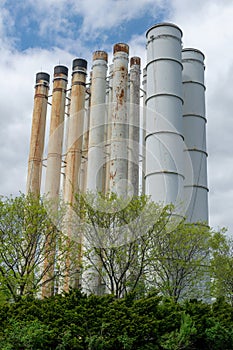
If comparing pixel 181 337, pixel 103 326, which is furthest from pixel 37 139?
pixel 181 337

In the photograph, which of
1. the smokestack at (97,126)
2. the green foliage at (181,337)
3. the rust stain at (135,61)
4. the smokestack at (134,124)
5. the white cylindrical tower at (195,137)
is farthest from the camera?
the rust stain at (135,61)

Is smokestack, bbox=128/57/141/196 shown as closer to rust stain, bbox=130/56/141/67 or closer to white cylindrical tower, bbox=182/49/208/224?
rust stain, bbox=130/56/141/67

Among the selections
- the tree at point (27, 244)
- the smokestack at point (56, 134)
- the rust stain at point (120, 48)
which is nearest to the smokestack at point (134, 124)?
the rust stain at point (120, 48)

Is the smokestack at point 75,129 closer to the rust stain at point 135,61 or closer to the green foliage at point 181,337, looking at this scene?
the rust stain at point 135,61

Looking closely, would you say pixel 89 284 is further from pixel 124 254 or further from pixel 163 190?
pixel 163 190

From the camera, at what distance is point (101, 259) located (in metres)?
18.3

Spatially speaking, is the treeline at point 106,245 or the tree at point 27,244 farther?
the treeline at point 106,245

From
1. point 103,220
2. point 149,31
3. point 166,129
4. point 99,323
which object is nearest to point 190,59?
point 149,31

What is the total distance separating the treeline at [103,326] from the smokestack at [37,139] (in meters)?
13.7

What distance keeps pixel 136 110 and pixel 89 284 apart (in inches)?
403

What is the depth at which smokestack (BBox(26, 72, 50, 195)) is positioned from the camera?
1054 inches

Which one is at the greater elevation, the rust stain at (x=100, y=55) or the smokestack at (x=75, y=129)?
the rust stain at (x=100, y=55)

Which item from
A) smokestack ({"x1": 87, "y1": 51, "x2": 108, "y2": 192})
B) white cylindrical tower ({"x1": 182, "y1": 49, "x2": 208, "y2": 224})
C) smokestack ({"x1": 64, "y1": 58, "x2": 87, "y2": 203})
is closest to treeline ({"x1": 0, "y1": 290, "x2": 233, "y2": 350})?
white cylindrical tower ({"x1": 182, "y1": 49, "x2": 208, "y2": 224})

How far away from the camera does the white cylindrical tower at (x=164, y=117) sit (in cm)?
2162
